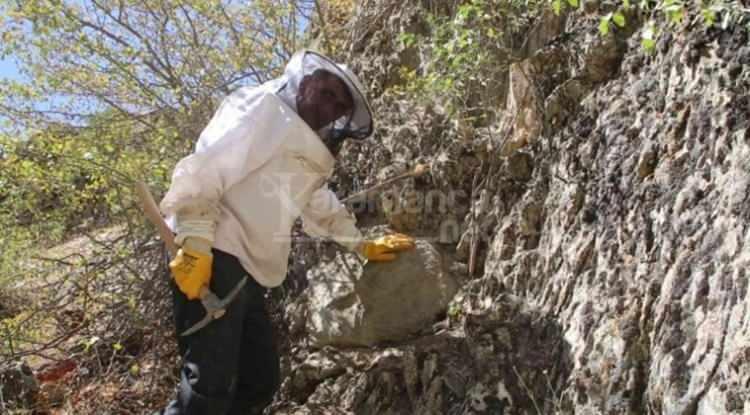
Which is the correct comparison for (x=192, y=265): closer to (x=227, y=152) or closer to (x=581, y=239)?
(x=227, y=152)

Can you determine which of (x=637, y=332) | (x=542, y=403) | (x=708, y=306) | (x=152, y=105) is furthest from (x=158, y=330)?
(x=708, y=306)

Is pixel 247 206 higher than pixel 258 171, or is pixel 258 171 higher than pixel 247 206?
pixel 258 171

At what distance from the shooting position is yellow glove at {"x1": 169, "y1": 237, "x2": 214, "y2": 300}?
2.74 metres

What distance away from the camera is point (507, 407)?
279cm

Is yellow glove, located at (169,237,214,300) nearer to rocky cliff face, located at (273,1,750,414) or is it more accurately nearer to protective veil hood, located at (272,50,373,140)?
protective veil hood, located at (272,50,373,140)

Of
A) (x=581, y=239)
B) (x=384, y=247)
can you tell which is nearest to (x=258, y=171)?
(x=384, y=247)

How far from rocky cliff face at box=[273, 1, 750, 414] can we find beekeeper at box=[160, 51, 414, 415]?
648mm

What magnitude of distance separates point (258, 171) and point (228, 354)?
2.50 feet

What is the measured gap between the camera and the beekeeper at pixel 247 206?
276cm

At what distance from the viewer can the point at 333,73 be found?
3072mm

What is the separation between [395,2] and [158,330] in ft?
8.70

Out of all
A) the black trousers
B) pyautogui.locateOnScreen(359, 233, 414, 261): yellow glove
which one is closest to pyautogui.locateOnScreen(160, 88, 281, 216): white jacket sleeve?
the black trousers

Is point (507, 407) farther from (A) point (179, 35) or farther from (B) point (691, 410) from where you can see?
(A) point (179, 35)

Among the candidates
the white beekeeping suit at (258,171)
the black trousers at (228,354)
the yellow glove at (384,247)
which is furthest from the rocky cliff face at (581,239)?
the white beekeeping suit at (258,171)
